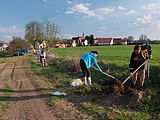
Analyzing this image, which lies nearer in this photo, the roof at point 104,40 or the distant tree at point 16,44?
the distant tree at point 16,44

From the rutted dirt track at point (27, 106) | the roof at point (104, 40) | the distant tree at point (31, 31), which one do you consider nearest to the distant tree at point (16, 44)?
the distant tree at point (31, 31)

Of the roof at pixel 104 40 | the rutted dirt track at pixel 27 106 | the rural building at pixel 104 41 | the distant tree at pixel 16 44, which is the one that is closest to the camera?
the rutted dirt track at pixel 27 106

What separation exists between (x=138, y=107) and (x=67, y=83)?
4843 mm

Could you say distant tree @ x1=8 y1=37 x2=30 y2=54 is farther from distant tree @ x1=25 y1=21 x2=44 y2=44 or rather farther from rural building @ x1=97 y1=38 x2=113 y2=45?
rural building @ x1=97 y1=38 x2=113 y2=45

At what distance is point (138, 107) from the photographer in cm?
661

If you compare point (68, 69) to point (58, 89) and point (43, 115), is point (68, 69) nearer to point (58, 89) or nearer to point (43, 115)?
point (58, 89)

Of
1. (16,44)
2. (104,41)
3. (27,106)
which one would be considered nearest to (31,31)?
(16,44)

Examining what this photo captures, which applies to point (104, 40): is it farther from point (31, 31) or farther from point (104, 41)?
point (31, 31)

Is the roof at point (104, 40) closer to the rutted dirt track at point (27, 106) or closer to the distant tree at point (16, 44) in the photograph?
the distant tree at point (16, 44)

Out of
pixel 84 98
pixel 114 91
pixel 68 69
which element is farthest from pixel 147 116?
pixel 68 69

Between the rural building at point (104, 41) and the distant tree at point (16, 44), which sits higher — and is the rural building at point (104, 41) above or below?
above

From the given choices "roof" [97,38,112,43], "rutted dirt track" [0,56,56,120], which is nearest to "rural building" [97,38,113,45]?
"roof" [97,38,112,43]

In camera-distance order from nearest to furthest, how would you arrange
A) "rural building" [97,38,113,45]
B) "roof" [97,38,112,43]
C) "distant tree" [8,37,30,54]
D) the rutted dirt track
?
1. the rutted dirt track
2. "distant tree" [8,37,30,54]
3. "rural building" [97,38,113,45]
4. "roof" [97,38,112,43]

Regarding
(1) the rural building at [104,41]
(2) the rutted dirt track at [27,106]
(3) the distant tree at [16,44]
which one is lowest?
(2) the rutted dirt track at [27,106]
